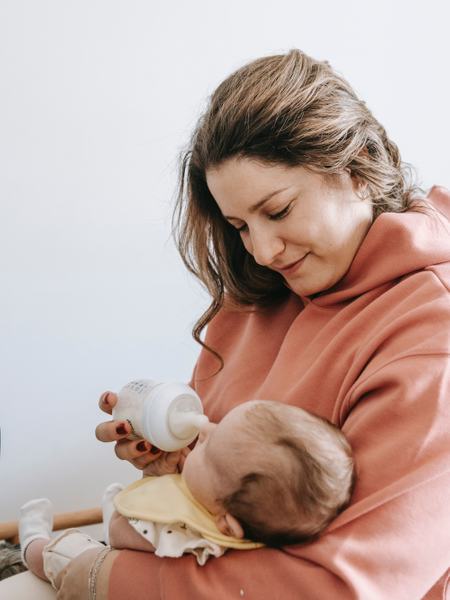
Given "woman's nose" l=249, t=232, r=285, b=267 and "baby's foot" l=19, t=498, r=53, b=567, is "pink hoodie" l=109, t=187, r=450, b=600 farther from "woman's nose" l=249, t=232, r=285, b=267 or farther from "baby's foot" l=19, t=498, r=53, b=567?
"baby's foot" l=19, t=498, r=53, b=567

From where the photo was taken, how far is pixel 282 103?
42.2 inches

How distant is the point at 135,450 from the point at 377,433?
0.49m

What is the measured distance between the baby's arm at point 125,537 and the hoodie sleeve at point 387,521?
138 millimetres

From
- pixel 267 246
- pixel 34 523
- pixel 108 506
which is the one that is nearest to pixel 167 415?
pixel 267 246

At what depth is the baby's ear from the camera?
3.22 ft

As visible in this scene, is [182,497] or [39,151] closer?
[182,497]

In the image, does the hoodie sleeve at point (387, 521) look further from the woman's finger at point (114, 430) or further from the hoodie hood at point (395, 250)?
the woman's finger at point (114, 430)

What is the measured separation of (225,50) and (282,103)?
2.84ft

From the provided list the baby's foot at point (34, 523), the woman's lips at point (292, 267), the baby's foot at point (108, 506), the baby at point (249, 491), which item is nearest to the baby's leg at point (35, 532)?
the baby's foot at point (34, 523)

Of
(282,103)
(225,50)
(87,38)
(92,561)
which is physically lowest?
(92,561)

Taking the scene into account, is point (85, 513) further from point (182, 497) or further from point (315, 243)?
point (315, 243)

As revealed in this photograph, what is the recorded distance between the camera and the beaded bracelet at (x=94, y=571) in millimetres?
1038

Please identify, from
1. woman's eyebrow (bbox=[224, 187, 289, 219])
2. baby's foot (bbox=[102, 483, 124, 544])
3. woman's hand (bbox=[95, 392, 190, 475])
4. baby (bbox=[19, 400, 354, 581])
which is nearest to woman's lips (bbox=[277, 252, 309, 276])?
woman's eyebrow (bbox=[224, 187, 289, 219])

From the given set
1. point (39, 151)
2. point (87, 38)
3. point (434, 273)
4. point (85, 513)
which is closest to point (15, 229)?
point (39, 151)
